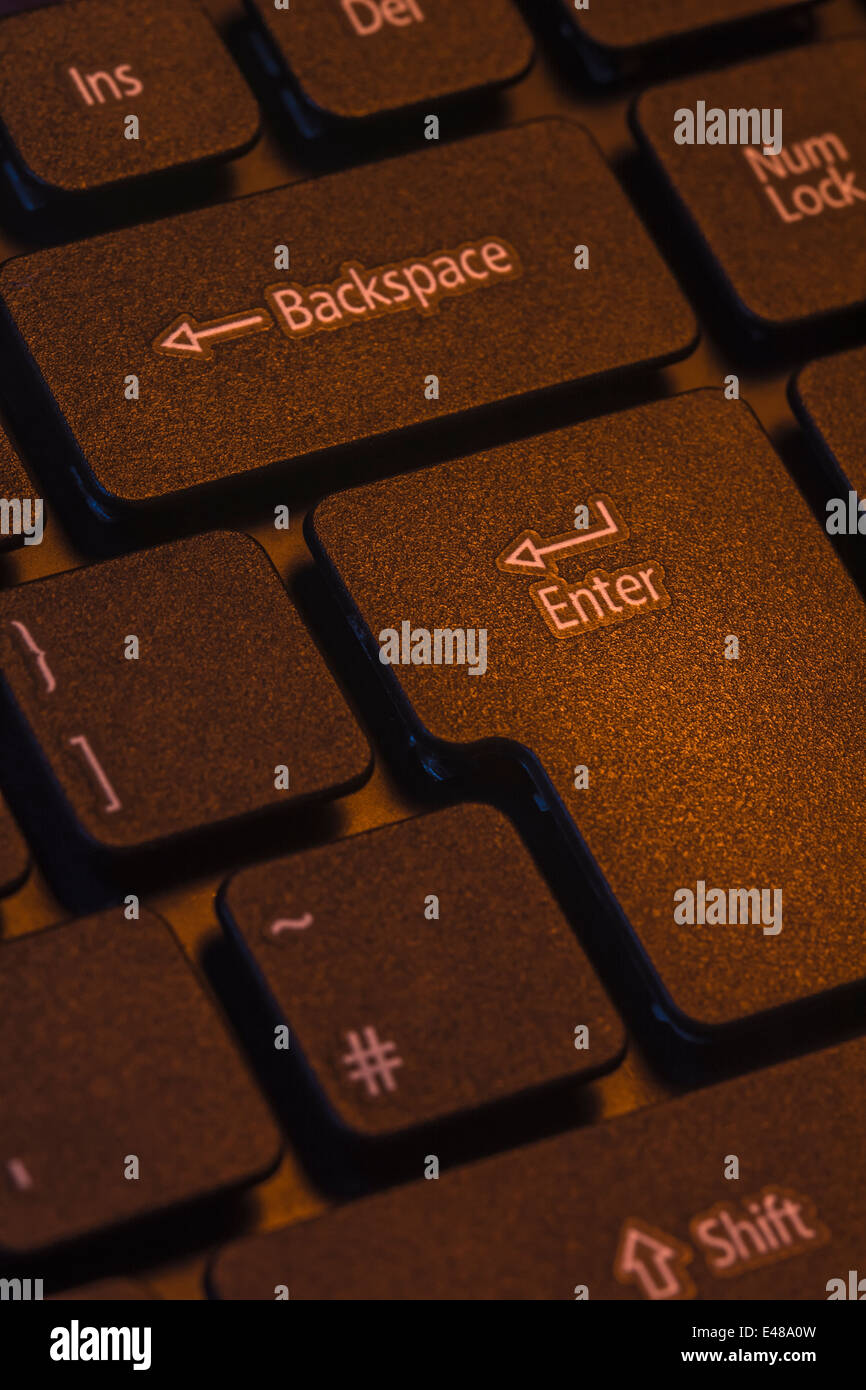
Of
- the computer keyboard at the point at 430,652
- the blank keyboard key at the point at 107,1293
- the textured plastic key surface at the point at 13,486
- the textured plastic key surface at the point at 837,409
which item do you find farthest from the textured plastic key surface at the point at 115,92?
the blank keyboard key at the point at 107,1293

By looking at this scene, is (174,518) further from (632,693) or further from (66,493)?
(632,693)

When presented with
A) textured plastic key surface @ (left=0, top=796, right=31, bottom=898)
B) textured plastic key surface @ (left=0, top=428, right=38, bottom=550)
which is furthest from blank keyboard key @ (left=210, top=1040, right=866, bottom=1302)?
textured plastic key surface @ (left=0, top=428, right=38, bottom=550)

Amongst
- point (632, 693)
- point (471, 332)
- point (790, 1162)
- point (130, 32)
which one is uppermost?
point (130, 32)

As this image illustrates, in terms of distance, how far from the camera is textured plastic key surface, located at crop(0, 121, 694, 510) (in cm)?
53

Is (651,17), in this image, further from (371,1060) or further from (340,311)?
(371,1060)

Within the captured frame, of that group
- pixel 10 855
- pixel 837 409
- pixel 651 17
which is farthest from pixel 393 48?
pixel 10 855

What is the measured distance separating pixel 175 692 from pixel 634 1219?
0.24 metres

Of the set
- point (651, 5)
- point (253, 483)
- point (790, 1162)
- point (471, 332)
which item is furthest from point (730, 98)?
point (790, 1162)

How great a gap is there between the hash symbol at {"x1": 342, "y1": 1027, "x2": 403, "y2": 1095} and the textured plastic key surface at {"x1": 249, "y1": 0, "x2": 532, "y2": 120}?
1.18 feet

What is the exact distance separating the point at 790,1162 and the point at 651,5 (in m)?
0.47

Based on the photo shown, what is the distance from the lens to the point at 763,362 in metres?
0.59

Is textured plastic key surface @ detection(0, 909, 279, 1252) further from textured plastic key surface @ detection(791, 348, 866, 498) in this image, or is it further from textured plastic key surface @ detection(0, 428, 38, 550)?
textured plastic key surface @ detection(791, 348, 866, 498)

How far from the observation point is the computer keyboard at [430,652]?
46 cm

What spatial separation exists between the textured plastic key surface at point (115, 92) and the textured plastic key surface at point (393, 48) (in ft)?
0.09
